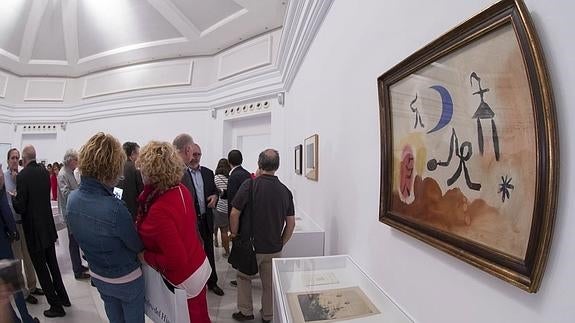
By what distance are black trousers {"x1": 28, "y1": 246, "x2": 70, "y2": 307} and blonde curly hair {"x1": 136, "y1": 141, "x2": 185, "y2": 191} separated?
2.19 metres

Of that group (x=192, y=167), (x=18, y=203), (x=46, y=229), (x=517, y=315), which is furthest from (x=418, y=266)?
(x=18, y=203)

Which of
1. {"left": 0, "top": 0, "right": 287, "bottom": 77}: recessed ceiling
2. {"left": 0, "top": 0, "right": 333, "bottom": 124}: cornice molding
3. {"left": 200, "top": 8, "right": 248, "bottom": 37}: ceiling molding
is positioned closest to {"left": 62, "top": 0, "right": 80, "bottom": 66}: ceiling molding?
{"left": 0, "top": 0, "right": 287, "bottom": 77}: recessed ceiling

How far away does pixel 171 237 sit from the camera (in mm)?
1726

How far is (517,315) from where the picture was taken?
2.53 ft

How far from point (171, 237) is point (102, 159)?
2.09 ft

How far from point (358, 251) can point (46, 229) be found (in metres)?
3.16

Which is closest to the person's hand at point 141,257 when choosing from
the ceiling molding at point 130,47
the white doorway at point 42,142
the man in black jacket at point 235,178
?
the man in black jacket at point 235,178

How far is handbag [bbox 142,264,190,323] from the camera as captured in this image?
1682 mm

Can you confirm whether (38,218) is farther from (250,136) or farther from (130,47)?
(130,47)

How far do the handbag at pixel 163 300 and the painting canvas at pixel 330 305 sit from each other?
2.07 feet

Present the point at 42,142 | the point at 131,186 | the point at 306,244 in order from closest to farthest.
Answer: the point at 306,244, the point at 131,186, the point at 42,142

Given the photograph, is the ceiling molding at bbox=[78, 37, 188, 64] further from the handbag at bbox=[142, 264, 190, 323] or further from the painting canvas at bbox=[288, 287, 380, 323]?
the painting canvas at bbox=[288, 287, 380, 323]

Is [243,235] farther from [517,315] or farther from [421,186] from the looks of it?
[517,315]

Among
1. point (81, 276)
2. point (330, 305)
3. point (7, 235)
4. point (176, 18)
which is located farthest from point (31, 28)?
point (330, 305)
